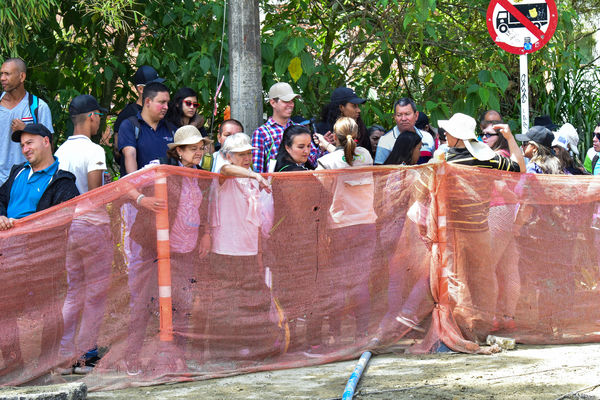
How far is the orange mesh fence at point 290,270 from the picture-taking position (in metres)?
5.91

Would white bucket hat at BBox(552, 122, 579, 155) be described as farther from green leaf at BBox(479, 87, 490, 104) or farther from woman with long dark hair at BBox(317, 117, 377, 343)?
woman with long dark hair at BBox(317, 117, 377, 343)

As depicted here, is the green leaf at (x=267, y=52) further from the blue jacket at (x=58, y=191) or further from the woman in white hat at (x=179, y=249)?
the blue jacket at (x=58, y=191)

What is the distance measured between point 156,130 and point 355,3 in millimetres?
3858

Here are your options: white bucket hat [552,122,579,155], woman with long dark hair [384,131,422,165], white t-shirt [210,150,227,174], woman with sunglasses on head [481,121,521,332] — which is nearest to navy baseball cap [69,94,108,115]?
white t-shirt [210,150,227,174]

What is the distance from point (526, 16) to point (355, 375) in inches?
167

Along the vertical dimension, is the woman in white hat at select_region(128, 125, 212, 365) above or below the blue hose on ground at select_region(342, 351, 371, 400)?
above

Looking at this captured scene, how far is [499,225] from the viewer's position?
274 inches

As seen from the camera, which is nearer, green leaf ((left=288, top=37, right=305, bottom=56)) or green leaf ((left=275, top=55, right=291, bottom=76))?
green leaf ((left=288, top=37, right=305, bottom=56))

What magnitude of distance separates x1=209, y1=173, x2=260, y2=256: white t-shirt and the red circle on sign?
3288mm

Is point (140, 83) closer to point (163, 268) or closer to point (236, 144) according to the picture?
point (236, 144)

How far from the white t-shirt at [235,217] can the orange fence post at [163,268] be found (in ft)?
1.18

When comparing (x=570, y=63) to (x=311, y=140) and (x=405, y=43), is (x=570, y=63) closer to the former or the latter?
(x=405, y=43)

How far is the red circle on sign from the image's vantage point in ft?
26.8

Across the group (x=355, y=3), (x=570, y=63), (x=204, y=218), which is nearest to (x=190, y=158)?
(x=204, y=218)
